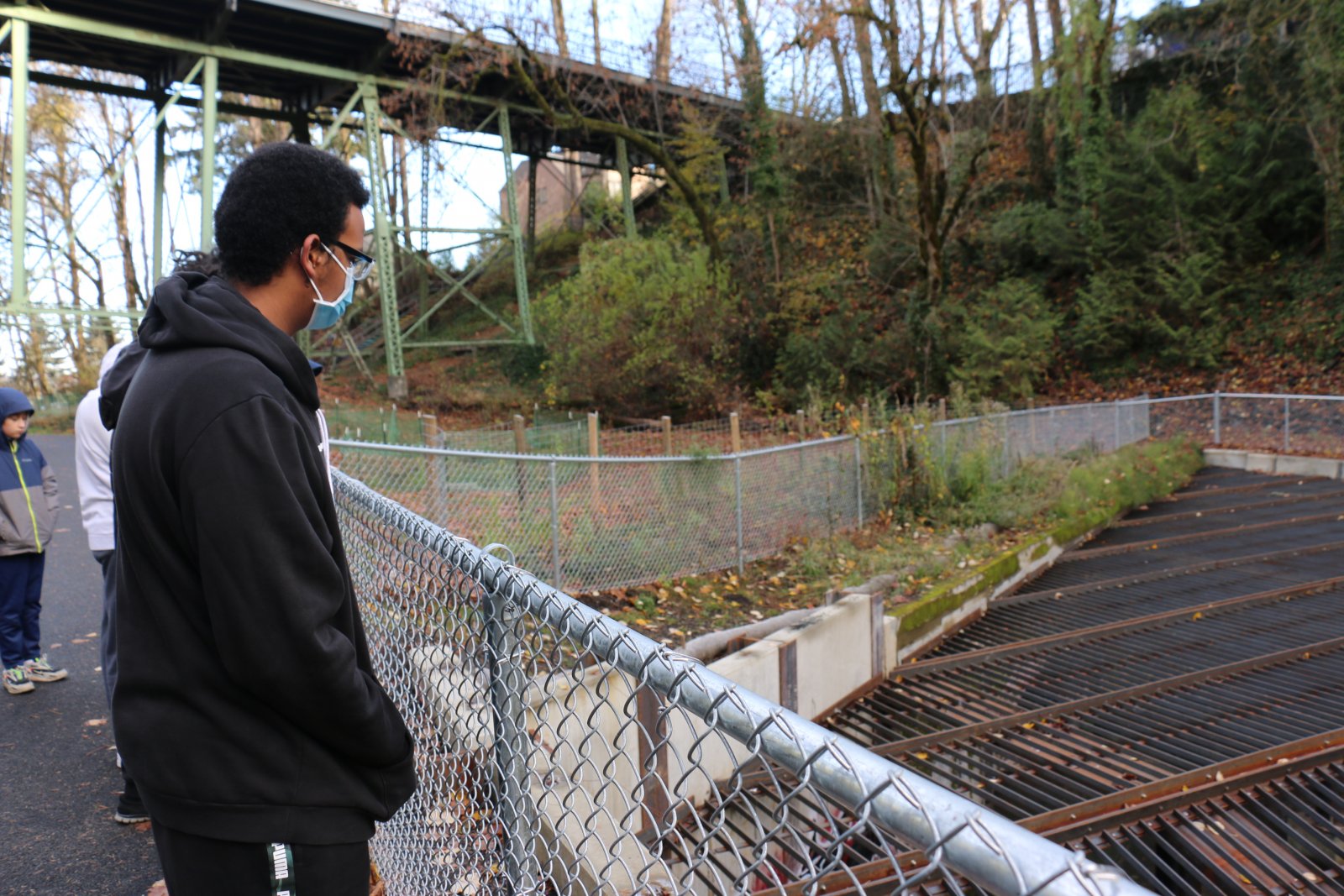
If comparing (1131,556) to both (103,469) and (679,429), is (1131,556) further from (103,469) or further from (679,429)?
(103,469)

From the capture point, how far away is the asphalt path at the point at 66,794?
3303mm

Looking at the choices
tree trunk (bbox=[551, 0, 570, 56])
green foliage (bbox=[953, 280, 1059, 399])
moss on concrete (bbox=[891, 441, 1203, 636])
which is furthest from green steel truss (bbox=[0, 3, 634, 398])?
moss on concrete (bbox=[891, 441, 1203, 636])

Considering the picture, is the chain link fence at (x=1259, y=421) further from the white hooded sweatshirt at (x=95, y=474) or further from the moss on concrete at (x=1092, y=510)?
the white hooded sweatshirt at (x=95, y=474)

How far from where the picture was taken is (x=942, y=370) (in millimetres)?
20047

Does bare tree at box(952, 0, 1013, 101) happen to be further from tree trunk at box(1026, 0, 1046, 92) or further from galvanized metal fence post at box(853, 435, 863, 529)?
galvanized metal fence post at box(853, 435, 863, 529)

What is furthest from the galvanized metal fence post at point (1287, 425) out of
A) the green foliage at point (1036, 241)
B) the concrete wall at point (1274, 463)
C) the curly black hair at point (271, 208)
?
the curly black hair at point (271, 208)

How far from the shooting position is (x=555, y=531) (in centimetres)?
709

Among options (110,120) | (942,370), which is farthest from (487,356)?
(110,120)

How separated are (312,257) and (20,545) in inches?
172

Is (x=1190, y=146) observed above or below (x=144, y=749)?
above

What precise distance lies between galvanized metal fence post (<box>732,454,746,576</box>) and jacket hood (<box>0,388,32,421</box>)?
18.5ft

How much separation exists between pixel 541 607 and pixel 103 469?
125 inches

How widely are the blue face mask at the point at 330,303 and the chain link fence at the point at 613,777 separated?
580mm

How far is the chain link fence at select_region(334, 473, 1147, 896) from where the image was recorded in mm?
906
